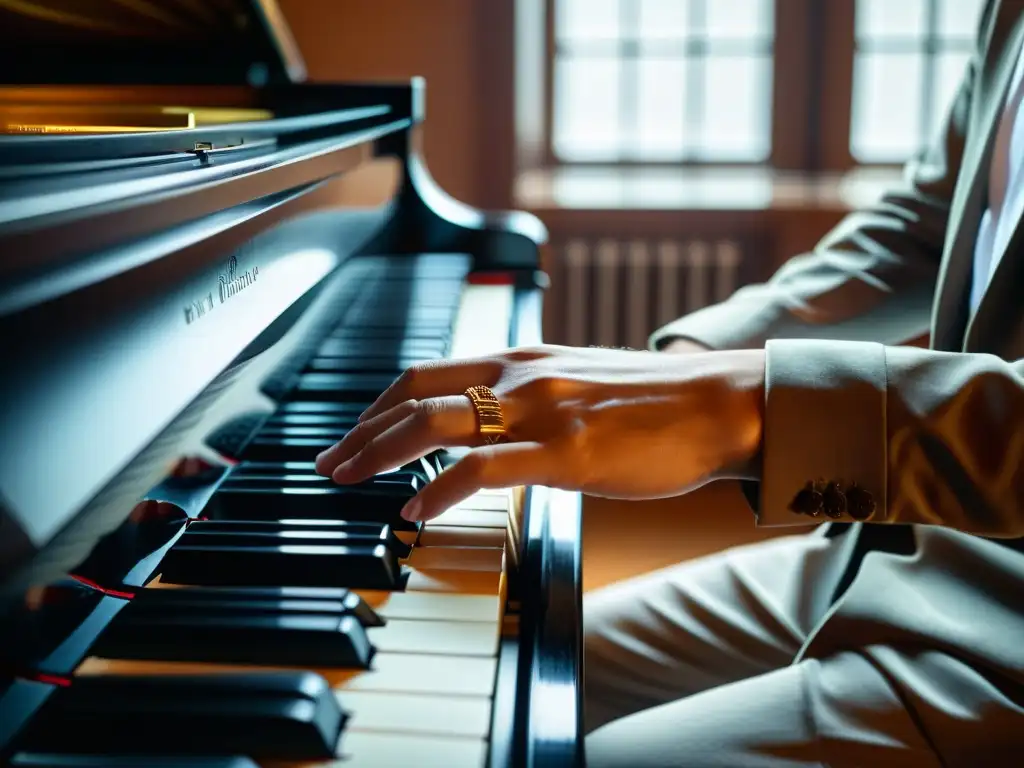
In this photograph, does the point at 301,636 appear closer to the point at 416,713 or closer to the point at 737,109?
the point at 416,713

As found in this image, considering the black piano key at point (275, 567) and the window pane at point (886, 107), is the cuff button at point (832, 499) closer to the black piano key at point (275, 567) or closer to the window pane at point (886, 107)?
the black piano key at point (275, 567)

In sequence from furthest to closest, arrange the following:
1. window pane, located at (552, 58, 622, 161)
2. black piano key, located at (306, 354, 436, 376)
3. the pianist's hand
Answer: window pane, located at (552, 58, 622, 161)
black piano key, located at (306, 354, 436, 376)
the pianist's hand

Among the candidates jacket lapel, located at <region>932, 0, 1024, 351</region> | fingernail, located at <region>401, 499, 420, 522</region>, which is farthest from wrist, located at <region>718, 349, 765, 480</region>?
jacket lapel, located at <region>932, 0, 1024, 351</region>

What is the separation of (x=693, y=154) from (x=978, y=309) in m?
2.55

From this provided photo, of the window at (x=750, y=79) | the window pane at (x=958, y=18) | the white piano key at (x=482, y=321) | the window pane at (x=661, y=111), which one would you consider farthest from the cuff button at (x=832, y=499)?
the window pane at (x=958, y=18)

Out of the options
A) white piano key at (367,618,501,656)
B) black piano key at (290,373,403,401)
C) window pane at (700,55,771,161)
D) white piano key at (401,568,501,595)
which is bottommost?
white piano key at (367,618,501,656)

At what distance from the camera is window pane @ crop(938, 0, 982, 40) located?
3281 millimetres

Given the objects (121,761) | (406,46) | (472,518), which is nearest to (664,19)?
(406,46)

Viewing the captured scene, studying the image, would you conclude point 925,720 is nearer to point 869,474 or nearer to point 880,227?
point 869,474

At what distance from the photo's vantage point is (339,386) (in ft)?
3.30

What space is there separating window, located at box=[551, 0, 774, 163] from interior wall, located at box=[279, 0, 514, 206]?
345 millimetres

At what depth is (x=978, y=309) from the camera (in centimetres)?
105

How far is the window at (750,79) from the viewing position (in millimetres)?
3271

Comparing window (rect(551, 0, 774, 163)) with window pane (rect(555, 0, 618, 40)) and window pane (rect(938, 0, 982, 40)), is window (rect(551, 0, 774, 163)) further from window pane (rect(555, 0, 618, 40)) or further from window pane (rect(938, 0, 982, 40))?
window pane (rect(938, 0, 982, 40))
